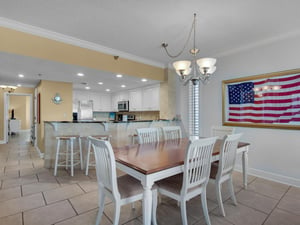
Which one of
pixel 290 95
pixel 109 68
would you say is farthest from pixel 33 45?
pixel 290 95

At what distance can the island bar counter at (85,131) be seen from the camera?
357 cm

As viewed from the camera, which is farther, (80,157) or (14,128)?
(14,128)

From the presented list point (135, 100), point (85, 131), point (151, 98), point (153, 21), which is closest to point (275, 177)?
point (153, 21)

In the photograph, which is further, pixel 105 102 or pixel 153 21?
pixel 105 102

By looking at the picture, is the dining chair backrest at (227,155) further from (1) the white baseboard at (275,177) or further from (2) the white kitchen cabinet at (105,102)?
(2) the white kitchen cabinet at (105,102)

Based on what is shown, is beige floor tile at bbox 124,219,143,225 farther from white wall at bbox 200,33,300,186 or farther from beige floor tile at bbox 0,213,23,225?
white wall at bbox 200,33,300,186

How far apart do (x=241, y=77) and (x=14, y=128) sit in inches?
432

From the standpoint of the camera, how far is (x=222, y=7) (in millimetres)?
2066

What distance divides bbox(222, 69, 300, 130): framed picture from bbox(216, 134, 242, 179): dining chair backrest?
1473 millimetres

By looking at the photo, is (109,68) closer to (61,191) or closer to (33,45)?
(33,45)

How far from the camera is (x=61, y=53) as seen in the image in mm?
2832

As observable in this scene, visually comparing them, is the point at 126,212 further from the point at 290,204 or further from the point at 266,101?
the point at 266,101

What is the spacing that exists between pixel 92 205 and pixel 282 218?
2298 mm

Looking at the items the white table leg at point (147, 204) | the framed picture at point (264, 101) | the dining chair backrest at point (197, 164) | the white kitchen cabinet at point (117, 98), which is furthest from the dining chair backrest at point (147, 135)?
the white kitchen cabinet at point (117, 98)
